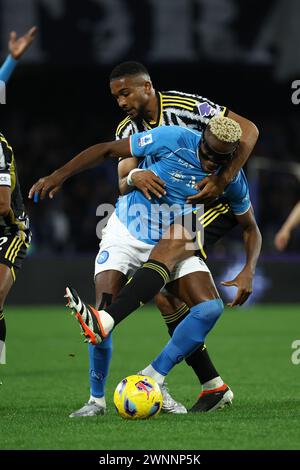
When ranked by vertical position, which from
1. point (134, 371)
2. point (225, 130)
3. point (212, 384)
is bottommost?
point (134, 371)

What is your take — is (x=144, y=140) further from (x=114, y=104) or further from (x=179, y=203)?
(x=114, y=104)

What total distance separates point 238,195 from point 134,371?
286cm

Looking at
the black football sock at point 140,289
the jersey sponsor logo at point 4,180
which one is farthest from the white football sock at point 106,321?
the jersey sponsor logo at point 4,180

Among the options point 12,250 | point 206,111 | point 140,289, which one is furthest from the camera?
point 12,250

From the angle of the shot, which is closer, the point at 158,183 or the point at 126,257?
the point at 158,183

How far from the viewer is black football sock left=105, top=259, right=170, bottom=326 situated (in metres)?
5.80

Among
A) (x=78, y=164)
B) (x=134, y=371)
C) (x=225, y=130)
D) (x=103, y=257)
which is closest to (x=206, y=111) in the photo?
(x=225, y=130)

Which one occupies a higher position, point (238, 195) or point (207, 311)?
point (238, 195)

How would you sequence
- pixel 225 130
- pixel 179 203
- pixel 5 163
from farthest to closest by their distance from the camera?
pixel 5 163 → pixel 179 203 → pixel 225 130

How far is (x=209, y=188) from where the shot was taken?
621cm

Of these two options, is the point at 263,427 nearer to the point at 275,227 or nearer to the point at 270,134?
the point at 275,227

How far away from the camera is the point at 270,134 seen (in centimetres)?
2302

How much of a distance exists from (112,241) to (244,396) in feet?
5.18

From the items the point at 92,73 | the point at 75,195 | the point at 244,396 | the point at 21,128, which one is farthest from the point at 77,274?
the point at 244,396
